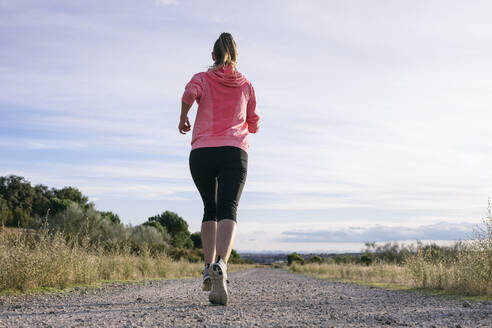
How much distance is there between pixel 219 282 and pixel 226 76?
1.93m

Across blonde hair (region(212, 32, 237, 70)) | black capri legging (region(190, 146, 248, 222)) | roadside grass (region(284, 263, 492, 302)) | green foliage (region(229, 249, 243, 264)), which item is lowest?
green foliage (region(229, 249, 243, 264))

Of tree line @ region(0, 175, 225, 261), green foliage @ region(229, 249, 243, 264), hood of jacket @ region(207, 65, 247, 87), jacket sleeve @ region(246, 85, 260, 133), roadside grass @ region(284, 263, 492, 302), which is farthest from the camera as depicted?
green foliage @ region(229, 249, 243, 264)

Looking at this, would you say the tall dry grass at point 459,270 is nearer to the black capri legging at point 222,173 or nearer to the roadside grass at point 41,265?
the black capri legging at point 222,173

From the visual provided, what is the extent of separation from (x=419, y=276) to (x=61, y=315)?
6.99 meters

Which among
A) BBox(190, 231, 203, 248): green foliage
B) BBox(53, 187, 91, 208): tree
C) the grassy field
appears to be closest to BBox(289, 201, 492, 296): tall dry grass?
the grassy field

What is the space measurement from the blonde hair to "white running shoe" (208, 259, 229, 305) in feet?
Answer: 6.26

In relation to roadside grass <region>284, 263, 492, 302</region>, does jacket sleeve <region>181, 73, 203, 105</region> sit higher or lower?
higher

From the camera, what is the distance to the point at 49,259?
7004 mm

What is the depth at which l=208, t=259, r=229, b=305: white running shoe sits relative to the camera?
153 inches

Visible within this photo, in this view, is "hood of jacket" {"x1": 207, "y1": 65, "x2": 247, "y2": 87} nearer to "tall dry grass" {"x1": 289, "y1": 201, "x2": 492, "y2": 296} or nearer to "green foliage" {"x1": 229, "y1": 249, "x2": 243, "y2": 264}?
"tall dry grass" {"x1": 289, "y1": 201, "x2": 492, "y2": 296}

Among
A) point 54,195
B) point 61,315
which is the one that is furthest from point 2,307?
point 54,195

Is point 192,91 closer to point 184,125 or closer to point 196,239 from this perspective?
point 184,125

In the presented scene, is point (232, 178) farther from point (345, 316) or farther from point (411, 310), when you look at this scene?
point (411, 310)

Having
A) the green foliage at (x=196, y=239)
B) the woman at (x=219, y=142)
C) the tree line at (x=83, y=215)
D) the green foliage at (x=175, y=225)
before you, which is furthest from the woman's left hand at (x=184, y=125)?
the green foliage at (x=196, y=239)
